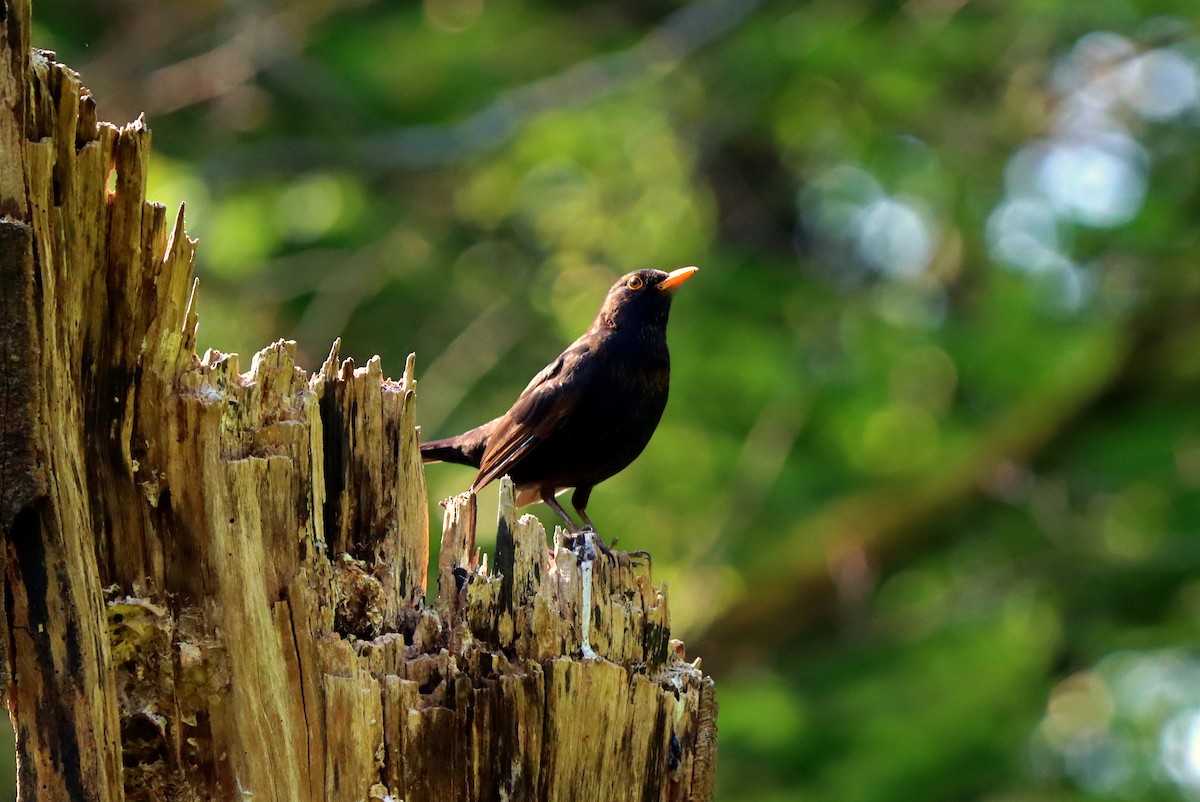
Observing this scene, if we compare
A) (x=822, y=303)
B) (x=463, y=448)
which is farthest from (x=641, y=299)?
(x=822, y=303)

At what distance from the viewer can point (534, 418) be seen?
5.90 metres

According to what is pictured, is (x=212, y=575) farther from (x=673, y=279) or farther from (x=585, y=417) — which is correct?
(x=673, y=279)

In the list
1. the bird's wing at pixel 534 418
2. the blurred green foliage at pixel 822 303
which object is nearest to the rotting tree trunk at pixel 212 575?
the bird's wing at pixel 534 418

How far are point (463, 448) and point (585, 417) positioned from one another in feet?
3.05

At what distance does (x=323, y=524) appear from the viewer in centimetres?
339

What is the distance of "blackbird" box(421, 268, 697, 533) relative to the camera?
5859 millimetres

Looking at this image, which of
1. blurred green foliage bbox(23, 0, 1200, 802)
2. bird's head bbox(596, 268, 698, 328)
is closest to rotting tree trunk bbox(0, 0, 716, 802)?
bird's head bbox(596, 268, 698, 328)

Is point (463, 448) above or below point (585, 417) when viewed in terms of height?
above

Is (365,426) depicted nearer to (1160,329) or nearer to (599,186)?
(599,186)

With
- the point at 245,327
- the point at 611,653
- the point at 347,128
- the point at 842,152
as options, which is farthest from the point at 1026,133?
the point at 611,653

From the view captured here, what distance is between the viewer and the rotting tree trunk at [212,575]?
9.72ft

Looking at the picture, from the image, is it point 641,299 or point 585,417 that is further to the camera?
point 641,299

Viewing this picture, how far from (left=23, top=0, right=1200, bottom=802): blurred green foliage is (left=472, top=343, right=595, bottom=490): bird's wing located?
3.42 m

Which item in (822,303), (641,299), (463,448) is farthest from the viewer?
(822,303)
